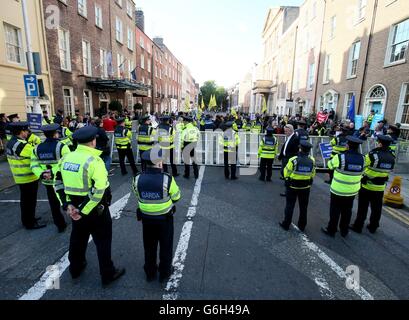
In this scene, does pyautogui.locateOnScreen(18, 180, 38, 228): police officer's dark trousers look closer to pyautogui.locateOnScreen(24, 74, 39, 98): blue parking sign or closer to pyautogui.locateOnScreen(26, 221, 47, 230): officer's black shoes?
pyautogui.locateOnScreen(26, 221, 47, 230): officer's black shoes

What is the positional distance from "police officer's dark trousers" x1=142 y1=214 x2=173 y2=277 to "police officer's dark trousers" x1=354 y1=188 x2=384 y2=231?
3.95 metres

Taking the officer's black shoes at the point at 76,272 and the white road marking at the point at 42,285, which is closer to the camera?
the white road marking at the point at 42,285

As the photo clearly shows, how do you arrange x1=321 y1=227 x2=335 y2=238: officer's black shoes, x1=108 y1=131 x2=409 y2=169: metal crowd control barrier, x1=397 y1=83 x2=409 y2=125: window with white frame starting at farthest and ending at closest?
x1=397 y1=83 x2=409 y2=125: window with white frame, x1=108 y1=131 x2=409 y2=169: metal crowd control barrier, x1=321 y1=227 x2=335 y2=238: officer's black shoes

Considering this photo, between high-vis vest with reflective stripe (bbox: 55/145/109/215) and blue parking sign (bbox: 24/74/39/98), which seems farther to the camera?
blue parking sign (bbox: 24/74/39/98)

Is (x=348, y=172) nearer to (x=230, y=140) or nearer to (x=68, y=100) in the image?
(x=230, y=140)

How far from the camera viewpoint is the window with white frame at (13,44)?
468 inches

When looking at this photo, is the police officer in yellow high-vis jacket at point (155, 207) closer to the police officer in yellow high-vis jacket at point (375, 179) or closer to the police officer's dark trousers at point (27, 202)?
the police officer's dark trousers at point (27, 202)

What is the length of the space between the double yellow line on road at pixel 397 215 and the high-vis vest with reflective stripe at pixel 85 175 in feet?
21.1

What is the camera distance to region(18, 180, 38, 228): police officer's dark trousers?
15.2 ft

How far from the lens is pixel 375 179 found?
4.72 meters

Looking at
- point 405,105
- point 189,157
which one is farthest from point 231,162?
point 405,105

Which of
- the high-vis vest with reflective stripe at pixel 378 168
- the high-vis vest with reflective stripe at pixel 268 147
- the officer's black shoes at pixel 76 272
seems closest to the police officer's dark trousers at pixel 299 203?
the high-vis vest with reflective stripe at pixel 378 168

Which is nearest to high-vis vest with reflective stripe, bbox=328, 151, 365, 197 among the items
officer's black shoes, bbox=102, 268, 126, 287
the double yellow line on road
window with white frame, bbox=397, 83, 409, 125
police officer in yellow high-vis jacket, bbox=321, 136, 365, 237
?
police officer in yellow high-vis jacket, bbox=321, 136, 365, 237

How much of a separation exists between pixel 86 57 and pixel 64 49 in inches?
98.2
